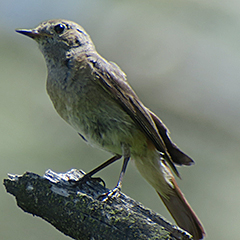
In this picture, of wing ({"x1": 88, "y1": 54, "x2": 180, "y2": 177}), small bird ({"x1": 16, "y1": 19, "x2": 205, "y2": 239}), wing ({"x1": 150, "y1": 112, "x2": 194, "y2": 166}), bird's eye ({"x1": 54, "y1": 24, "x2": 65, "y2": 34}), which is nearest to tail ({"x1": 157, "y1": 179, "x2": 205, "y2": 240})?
small bird ({"x1": 16, "y1": 19, "x2": 205, "y2": 239})

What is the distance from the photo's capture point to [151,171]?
12.8ft

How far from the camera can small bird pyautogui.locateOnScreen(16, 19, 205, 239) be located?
136 inches

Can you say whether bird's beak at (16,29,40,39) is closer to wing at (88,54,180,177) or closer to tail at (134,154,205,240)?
wing at (88,54,180,177)

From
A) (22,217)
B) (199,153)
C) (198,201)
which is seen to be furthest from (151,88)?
(22,217)

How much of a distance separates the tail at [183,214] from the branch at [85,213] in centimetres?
85

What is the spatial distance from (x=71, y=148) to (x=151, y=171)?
3911 mm

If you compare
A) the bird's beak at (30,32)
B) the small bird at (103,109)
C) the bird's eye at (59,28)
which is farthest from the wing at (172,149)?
the bird's beak at (30,32)

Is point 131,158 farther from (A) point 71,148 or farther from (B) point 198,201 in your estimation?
(A) point 71,148

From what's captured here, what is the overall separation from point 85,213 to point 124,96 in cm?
120

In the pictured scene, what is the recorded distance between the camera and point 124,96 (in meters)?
3.64

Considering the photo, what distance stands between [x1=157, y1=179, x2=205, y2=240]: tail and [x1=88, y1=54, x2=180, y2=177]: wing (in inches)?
12.1

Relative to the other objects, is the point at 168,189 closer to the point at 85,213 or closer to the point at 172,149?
the point at 172,149

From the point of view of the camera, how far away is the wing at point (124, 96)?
3559 millimetres

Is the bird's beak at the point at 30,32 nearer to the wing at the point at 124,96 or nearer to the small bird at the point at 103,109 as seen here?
the small bird at the point at 103,109
